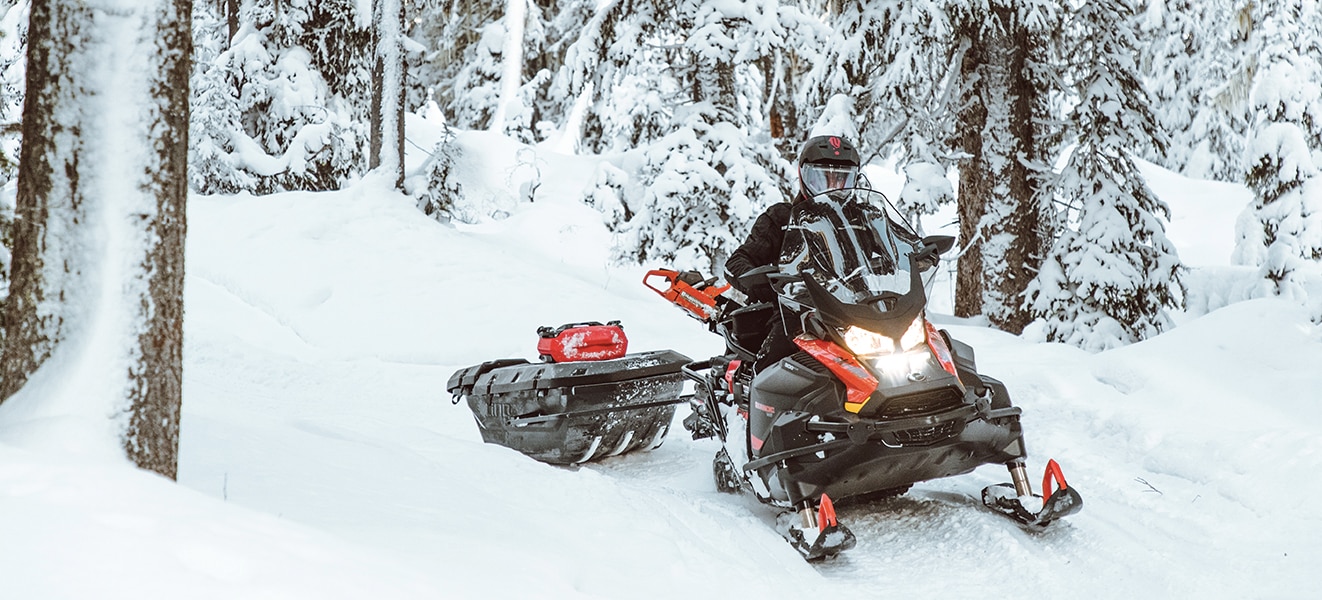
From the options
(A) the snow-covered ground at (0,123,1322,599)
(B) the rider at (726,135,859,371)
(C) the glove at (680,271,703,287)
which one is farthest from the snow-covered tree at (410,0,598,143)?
(B) the rider at (726,135,859,371)

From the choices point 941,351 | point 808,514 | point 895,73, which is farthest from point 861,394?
point 895,73

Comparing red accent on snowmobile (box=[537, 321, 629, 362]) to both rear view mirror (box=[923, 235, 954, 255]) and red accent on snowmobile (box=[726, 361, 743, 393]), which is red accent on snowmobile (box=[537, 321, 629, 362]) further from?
rear view mirror (box=[923, 235, 954, 255])

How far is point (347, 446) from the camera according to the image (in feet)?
15.5

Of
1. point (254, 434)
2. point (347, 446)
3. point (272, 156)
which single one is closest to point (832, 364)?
point (347, 446)

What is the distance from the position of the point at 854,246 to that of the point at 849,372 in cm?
64

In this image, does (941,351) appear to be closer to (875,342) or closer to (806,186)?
(875,342)

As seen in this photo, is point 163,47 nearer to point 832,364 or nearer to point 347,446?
point 347,446

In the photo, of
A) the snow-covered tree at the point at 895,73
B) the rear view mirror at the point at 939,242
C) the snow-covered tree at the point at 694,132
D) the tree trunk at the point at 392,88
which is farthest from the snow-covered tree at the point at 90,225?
the tree trunk at the point at 392,88

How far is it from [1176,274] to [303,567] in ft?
33.5

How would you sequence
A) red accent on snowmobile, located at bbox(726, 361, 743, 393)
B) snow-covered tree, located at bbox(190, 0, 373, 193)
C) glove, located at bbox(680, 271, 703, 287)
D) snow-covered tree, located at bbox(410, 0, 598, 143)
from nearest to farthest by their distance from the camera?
1. red accent on snowmobile, located at bbox(726, 361, 743, 393)
2. glove, located at bbox(680, 271, 703, 287)
3. snow-covered tree, located at bbox(190, 0, 373, 193)
4. snow-covered tree, located at bbox(410, 0, 598, 143)

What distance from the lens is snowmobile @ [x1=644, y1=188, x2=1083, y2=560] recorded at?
439 centimetres

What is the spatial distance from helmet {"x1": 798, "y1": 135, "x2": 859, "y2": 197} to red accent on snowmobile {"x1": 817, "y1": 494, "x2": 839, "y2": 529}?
5.02 ft

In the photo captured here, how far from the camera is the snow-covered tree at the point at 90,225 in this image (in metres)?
2.95

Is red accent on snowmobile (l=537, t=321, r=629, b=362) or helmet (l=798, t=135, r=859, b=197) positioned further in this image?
red accent on snowmobile (l=537, t=321, r=629, b=362)
